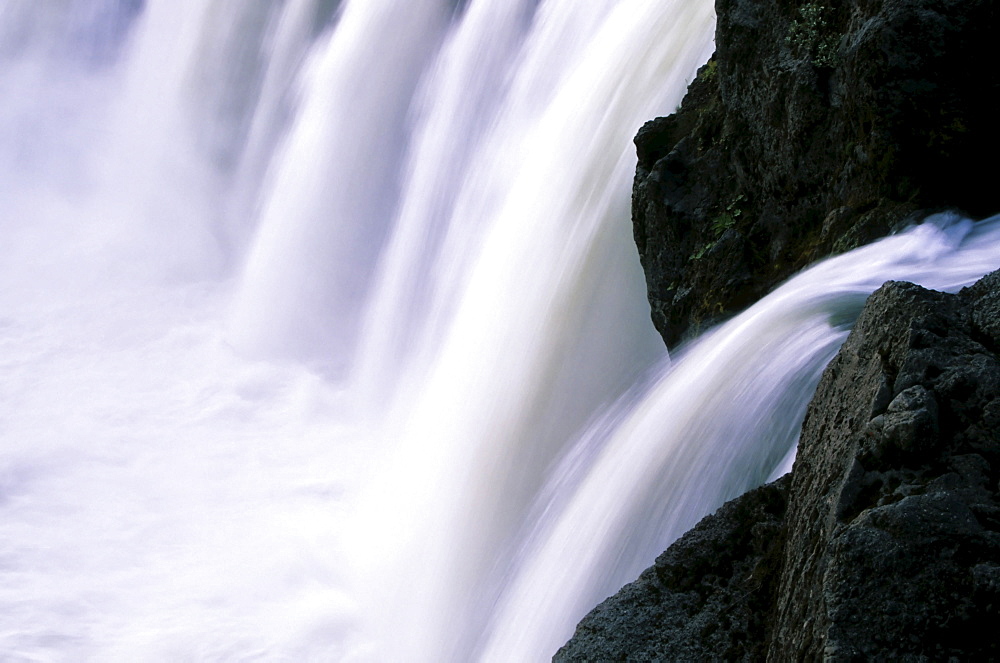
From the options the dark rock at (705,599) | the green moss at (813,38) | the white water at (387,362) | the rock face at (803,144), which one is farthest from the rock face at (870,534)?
the green moss at (813,38)

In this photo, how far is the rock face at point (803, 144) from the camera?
3.23 m

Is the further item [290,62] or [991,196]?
Result: [290,62]

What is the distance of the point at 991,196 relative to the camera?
3.21 metres

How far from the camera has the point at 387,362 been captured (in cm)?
779

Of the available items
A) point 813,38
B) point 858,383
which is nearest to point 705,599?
point 858,383

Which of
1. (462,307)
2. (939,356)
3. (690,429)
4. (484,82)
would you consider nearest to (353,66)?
(484,82)

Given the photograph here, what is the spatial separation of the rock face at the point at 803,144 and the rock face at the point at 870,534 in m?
1.40

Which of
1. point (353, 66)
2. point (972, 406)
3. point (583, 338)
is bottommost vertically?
point (972, 406)

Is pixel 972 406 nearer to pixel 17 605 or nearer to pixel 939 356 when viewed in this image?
pixel 939 356

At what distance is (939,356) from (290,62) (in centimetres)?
1050

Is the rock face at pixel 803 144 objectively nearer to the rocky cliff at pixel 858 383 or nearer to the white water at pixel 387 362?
the rocky cliff at pixel 858 383

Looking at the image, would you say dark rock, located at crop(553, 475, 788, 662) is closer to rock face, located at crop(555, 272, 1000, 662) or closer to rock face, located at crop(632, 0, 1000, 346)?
rock face, located at crop(555, 272, 1000, 662)

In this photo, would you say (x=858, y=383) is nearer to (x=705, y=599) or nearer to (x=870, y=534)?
(x=870, y=534)

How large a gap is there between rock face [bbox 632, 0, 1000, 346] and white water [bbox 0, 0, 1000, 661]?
300mm
